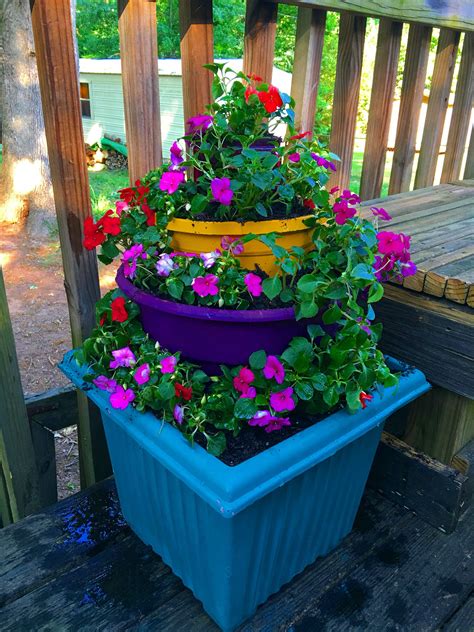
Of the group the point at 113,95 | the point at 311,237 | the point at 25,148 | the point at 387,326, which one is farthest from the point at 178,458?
the point at 113,95

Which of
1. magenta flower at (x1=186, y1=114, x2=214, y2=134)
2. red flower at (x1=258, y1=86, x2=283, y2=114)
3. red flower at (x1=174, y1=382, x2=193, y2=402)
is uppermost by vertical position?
red flower at (x1=258, y1=86, x2=283, y2=114)

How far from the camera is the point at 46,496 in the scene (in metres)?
1.62

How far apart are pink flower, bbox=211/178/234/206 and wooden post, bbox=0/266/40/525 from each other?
59cm

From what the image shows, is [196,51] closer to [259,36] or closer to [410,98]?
[259,36]

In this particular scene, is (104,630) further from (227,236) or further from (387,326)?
(387,326)

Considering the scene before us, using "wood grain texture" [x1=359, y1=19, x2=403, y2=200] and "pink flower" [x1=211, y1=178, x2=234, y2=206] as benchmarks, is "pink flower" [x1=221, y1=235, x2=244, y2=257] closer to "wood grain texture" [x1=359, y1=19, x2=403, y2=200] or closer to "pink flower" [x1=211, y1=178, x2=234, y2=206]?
"pink flower" [x1=211, y1=178, x2=234, y2=206]

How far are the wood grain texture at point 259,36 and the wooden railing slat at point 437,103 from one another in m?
1.02

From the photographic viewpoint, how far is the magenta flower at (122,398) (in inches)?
39.2

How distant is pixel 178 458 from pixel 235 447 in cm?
11

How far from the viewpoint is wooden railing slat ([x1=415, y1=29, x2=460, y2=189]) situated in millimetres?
2207

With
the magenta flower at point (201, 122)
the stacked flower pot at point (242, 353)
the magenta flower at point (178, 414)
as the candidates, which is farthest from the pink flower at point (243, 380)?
the magenta flower at point (201, 122)

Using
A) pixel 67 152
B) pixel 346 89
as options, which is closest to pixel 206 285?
pixel 67 152

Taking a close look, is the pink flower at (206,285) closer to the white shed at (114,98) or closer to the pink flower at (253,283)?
the pink flower at (253,283)

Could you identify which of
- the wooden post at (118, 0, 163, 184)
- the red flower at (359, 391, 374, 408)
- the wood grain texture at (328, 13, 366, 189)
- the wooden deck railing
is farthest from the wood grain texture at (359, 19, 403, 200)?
the red flower at (359, 391, 374, 408)
